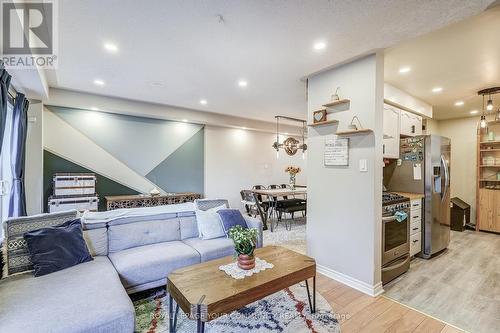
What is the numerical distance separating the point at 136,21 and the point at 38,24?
872 millimetres

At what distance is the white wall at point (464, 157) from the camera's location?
5.72m

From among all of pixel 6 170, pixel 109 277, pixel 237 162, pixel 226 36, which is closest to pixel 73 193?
pixel 6 170

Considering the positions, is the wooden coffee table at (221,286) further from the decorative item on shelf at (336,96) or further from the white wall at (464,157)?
the white wall at (464,157)

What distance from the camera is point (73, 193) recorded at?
4.36m

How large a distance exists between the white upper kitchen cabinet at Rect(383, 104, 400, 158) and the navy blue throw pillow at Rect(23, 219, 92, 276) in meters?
4.02

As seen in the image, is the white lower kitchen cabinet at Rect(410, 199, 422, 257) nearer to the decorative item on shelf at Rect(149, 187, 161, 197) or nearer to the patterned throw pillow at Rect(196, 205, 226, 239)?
the patterned throw pillow at Rect(196, 205, 226, 239)

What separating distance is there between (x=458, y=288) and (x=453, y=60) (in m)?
2.68

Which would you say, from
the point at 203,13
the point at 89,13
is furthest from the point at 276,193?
the point at 89,13

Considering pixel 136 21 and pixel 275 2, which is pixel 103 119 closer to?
pixel 136 21

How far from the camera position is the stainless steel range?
2.81 m

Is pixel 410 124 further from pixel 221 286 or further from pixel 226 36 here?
pixel 221 286

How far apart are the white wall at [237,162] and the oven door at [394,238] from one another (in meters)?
4.46

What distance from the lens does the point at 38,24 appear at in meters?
2.13

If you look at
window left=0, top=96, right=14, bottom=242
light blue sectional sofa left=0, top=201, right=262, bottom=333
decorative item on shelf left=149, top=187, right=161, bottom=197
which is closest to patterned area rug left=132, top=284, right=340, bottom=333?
light blue sectional sofa left=0, top=201, right=262, bottom=333
